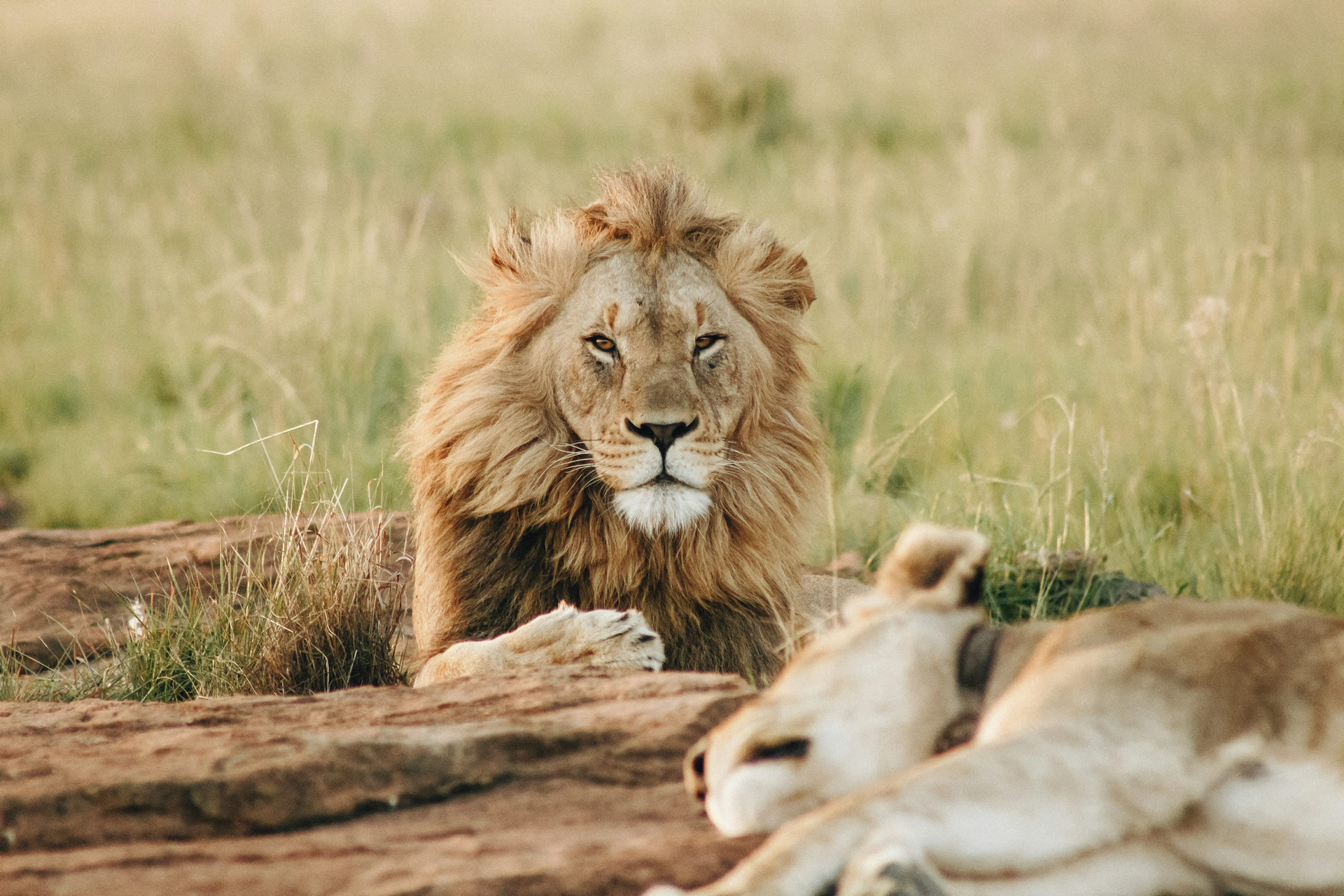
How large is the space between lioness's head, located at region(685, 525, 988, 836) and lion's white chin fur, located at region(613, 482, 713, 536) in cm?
132

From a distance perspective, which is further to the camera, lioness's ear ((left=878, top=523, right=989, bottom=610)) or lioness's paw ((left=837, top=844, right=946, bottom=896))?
lioness's ear ((left=878, top=523, right=989, bottom=610))

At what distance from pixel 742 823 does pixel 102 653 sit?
2.94 meters

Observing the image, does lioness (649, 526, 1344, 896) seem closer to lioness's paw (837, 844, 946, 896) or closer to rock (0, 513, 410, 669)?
lioness's paw (837, 844, 946, 896)

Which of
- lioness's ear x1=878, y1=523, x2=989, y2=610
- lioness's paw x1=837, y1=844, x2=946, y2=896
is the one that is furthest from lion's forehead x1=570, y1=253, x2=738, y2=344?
lioness's paw x1=837, y1=844, x2=946, y2=896

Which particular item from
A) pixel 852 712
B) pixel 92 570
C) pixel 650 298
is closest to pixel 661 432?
pixel 650 298

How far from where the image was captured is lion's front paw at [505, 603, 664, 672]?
339 cm

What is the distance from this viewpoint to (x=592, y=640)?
3.40m

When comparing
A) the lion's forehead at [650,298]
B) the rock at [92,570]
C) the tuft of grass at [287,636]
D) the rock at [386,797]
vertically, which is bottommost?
the rock at [92,570]

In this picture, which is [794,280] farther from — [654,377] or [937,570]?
[937,570]

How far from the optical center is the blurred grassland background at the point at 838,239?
5562 mm

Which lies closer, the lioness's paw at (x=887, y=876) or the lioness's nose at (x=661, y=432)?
the lioness's paw at (x=887, y=876)

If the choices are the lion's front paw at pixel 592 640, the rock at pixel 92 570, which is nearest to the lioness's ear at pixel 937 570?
the lion's front paw at pixel 592 640

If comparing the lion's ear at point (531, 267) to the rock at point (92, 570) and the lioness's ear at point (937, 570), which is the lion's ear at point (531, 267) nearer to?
the rock at point (92, 570)

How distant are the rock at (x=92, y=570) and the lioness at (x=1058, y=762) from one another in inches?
99.1
